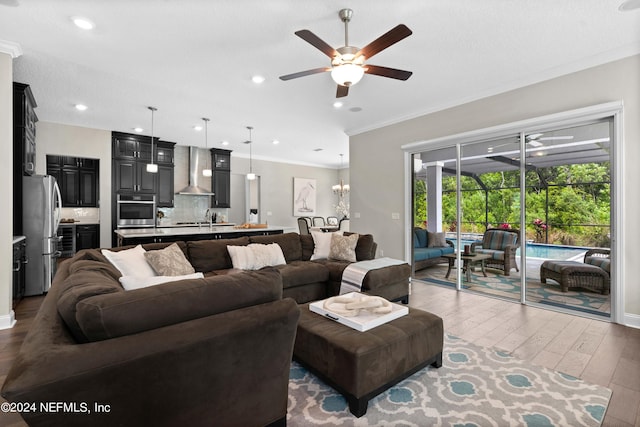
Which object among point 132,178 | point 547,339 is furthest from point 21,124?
point 547,339

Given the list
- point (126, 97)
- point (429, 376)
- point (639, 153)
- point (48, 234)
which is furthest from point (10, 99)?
point (639, 153)

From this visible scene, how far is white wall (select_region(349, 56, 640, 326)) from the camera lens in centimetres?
313

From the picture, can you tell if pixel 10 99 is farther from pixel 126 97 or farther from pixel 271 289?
pixel 271 289

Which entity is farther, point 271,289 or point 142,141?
point 142,141

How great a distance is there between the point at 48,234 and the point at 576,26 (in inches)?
257

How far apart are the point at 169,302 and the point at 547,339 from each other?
3.29 meters

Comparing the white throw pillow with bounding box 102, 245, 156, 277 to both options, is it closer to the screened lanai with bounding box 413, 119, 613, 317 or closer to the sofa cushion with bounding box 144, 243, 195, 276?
the sofa cushion with bounding box 144, 243, 195, 276

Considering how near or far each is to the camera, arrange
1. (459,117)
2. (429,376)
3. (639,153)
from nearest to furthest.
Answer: (429,376) → (639,153) → (459,117)

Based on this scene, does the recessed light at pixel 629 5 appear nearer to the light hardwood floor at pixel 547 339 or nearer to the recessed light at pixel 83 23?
the light hardwood floor at pixel 547 339

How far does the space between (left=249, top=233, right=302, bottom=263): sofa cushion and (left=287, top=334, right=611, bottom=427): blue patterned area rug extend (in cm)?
205

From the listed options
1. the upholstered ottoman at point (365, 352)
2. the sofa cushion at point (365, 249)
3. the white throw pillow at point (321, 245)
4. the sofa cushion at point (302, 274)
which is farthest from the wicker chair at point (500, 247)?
the upholstered ottoman at point (365, 352)

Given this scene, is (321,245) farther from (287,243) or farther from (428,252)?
(428,252)

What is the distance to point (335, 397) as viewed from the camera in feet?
6.45

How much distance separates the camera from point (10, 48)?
10.2 ft
